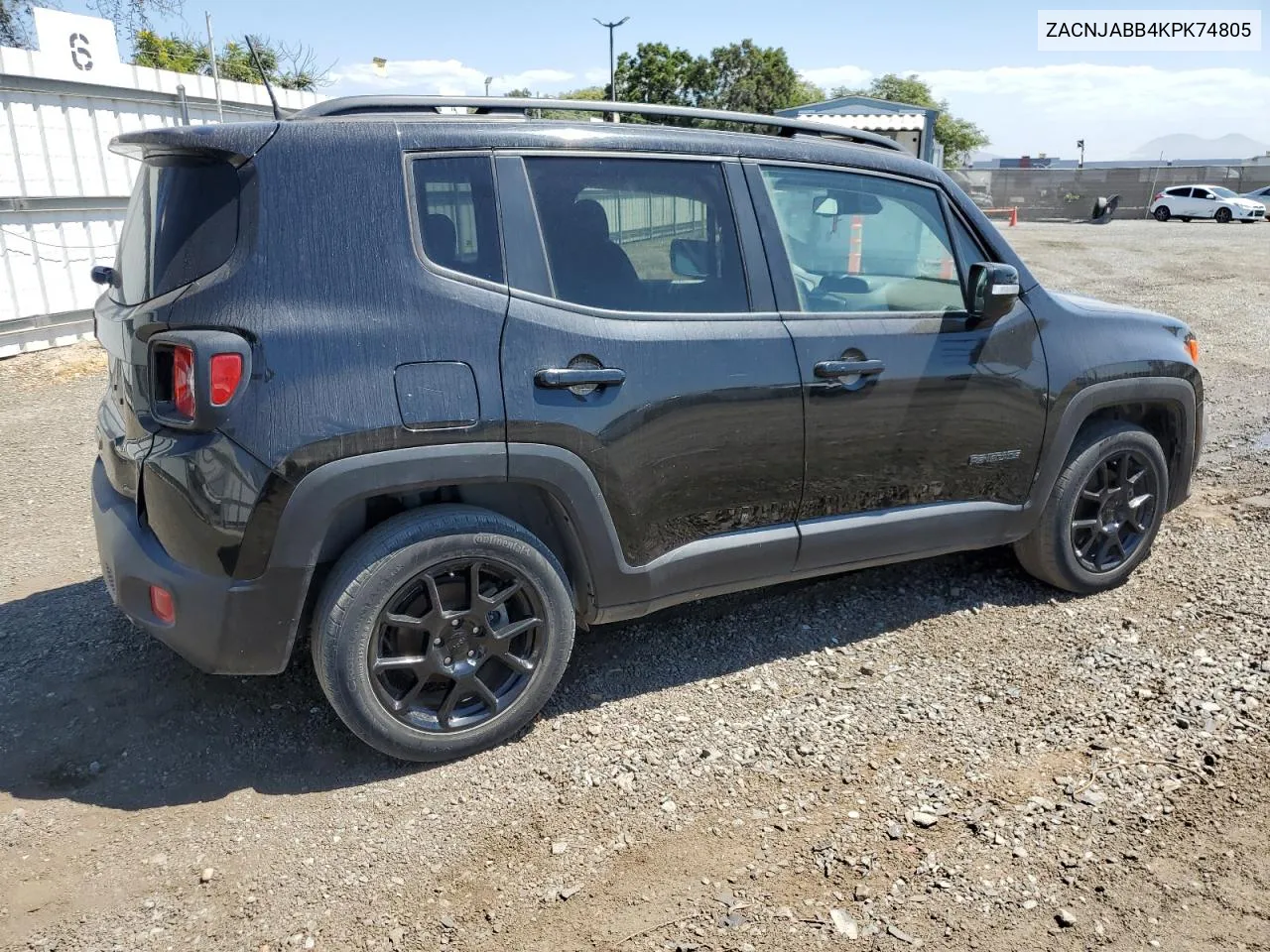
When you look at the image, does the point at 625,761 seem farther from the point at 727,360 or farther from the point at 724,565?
the point at 727,360

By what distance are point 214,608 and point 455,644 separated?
716mm

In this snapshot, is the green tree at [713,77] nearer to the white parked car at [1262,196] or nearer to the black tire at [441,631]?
the white parked car at [1262,196]

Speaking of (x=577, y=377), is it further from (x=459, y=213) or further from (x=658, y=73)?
(x=658, y=73)

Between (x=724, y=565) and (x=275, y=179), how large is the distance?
1.90 metres

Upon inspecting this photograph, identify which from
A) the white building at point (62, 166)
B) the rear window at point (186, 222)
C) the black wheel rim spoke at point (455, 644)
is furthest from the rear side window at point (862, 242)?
the white building at point (62, 166)

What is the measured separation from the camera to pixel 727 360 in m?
3.32

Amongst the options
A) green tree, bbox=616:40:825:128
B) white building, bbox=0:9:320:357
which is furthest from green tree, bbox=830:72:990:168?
white building, bbox=0:9:320:357

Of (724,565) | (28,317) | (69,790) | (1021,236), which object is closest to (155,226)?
(69,790)

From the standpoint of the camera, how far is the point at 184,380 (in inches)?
108

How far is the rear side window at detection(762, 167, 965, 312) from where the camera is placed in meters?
3.56

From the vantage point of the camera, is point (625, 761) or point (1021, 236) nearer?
point (625, 761)

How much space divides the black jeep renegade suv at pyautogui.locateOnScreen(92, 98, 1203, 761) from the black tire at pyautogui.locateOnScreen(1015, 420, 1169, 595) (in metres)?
0.33

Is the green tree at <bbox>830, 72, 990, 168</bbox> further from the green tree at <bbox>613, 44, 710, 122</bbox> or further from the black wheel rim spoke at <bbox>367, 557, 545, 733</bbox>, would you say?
the black wheel rim spoke at <bbox>367, 557, 545, 733</bbox>

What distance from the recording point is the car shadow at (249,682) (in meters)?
3.13
